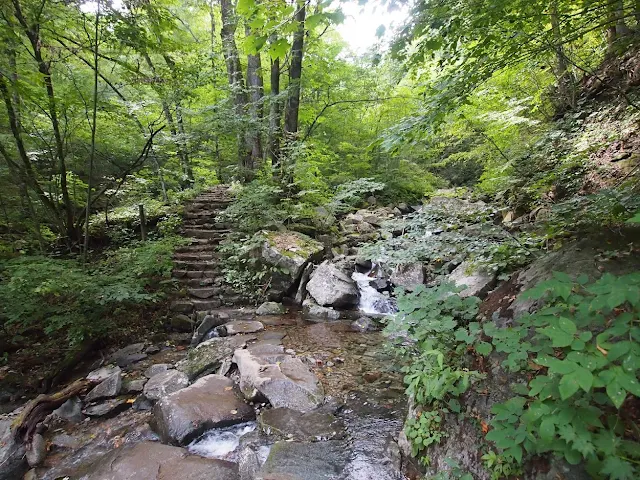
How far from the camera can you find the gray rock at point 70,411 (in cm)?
398

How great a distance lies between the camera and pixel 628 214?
2.54 metres

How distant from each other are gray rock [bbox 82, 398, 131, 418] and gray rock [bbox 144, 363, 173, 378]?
0.59 meters

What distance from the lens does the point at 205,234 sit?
9.20 metres

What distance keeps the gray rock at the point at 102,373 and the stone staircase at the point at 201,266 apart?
1.90 meters

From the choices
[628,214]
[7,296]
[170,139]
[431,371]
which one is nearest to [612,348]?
[431,371]

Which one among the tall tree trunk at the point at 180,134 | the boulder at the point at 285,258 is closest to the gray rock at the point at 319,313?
the boulder at the point at 285,258

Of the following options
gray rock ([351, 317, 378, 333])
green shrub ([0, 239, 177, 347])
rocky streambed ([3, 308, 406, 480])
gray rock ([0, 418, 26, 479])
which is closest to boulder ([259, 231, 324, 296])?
gray rock ([351, 317, 378, 333])

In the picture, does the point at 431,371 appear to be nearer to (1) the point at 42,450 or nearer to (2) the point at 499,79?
(1) the point at 42,450

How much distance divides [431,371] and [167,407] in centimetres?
291

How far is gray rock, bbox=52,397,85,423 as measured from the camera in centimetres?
398

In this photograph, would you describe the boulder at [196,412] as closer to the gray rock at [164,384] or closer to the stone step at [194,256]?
the gray rock at [164,384]

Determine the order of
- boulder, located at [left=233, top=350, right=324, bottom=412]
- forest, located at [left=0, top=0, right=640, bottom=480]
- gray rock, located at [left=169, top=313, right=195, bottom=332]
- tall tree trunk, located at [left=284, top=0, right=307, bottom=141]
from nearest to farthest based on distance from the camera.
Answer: forest, located at [left=0, top=0, right=640, bottom=480]
boulder, located at [left=233, top=350, right=324, bottom=412]
gray rock, located at [left=169, top=313, right=195, bottom=332]
tall tree trunk, located at [left=284, top=0, right=307, bottom=141]

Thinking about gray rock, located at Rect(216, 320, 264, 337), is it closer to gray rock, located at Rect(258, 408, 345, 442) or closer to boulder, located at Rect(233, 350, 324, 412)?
boulder, located at Rect(233, 350, 324, 412)

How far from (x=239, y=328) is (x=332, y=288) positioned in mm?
2067
